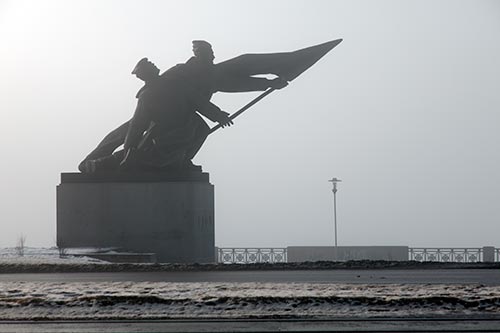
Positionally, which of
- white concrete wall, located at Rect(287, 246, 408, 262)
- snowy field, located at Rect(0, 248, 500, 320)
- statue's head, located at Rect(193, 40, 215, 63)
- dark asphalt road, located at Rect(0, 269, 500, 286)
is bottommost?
snowy field, located at Rect(0, 248, 500, 320)

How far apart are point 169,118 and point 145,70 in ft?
5.55

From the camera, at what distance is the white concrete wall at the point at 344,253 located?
36.4 m

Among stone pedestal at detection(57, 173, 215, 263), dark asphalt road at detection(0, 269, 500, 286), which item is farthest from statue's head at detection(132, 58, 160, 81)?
dark asphalt road at detection(0, 269, 500, 286)

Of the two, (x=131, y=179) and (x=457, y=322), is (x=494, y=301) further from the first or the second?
(x=131, y=179)

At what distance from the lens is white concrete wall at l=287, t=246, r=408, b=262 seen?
36375 mm

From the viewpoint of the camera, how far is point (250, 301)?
15422mm

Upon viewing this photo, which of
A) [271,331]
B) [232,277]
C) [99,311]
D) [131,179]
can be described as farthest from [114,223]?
[271,331]

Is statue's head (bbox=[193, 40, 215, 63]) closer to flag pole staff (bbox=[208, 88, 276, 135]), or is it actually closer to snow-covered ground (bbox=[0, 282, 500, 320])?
flag pole staff (bbox=[208, 88, 276, 135])

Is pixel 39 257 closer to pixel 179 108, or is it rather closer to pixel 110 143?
pixel 110 143

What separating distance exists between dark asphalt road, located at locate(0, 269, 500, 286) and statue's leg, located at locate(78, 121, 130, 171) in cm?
933

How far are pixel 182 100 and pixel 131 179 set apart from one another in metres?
2.90

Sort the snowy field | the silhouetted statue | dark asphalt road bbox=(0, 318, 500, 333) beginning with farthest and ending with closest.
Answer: the silhouetted statue → the snowy field → dark asphalt road bbox=(0, 318, 500, 333)

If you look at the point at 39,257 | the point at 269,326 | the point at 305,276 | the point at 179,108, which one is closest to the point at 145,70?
the point at 179,108

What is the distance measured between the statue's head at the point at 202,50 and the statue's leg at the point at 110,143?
3128mm
